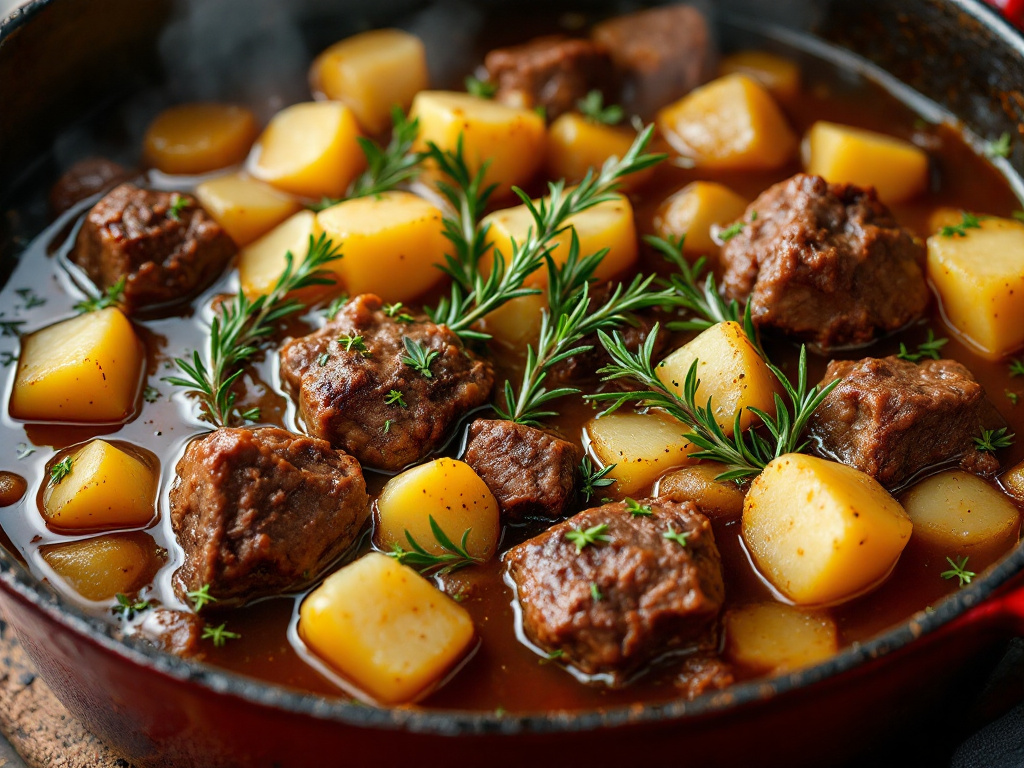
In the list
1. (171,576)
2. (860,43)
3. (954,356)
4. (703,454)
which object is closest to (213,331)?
(171,576)

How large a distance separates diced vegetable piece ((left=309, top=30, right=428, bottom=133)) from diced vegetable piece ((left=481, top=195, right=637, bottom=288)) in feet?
3.23

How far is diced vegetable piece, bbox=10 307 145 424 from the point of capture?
3275 millimetres

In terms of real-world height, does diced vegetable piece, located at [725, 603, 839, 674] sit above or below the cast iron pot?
below

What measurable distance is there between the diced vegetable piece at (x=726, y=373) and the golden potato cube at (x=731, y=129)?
1.18m

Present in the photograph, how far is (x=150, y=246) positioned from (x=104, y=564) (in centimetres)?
120

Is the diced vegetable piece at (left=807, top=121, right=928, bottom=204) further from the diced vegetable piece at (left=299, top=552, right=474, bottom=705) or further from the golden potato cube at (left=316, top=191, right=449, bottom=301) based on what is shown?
the diced vegetable piece at (left=299, top=552, right=474, bottom=705)

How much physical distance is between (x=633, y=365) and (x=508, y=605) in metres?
0.82

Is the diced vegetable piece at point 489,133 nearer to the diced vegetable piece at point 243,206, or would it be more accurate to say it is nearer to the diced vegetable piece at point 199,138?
the diced vegetable piece at point 243,206

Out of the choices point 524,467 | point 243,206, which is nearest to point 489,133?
point 243,206

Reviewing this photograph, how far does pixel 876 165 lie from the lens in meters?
4.11

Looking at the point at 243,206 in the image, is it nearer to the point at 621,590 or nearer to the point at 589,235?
the point at 589,235

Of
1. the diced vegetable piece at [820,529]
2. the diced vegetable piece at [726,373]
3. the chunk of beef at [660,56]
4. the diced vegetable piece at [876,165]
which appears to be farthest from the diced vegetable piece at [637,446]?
the chunk of beef at [660,56]

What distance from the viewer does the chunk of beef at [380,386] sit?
309 cm

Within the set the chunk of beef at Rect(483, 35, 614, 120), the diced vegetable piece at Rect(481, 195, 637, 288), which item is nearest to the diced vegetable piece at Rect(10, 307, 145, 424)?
the diced vegetable piece at Rect(481, 195, 637, 288)
